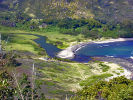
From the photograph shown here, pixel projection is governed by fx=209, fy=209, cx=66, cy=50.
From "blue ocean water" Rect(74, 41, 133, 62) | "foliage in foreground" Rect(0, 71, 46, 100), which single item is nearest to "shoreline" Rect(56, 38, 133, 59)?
"blue ocean water" Rect(74, 41, 133, 62)

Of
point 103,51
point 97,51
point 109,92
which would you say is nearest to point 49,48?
point 97,51

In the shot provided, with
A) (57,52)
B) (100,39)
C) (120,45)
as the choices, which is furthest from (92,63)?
(100,39)

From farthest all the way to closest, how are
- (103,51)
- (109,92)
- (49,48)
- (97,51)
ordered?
(49,48)
(103,51)
(97,51)
(109,92)

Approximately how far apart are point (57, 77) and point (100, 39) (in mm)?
104730

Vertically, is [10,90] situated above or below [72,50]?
above

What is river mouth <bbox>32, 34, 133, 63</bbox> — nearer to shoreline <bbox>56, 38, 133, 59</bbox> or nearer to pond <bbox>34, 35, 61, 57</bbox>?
pond <bbox>34, 35, 61, 57</bbox>

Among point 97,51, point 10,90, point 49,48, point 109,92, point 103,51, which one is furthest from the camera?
point 49,48

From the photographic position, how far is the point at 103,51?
13612 cm

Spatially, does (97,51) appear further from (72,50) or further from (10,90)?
(10,90)

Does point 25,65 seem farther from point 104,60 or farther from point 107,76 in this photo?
point 104,60

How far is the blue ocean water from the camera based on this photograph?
124062 millimetres

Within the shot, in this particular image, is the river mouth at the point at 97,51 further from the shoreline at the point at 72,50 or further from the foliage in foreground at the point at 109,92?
the foliage in foreground at the point at 109,92

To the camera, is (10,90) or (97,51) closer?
(10,90)

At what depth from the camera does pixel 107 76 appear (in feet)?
275
